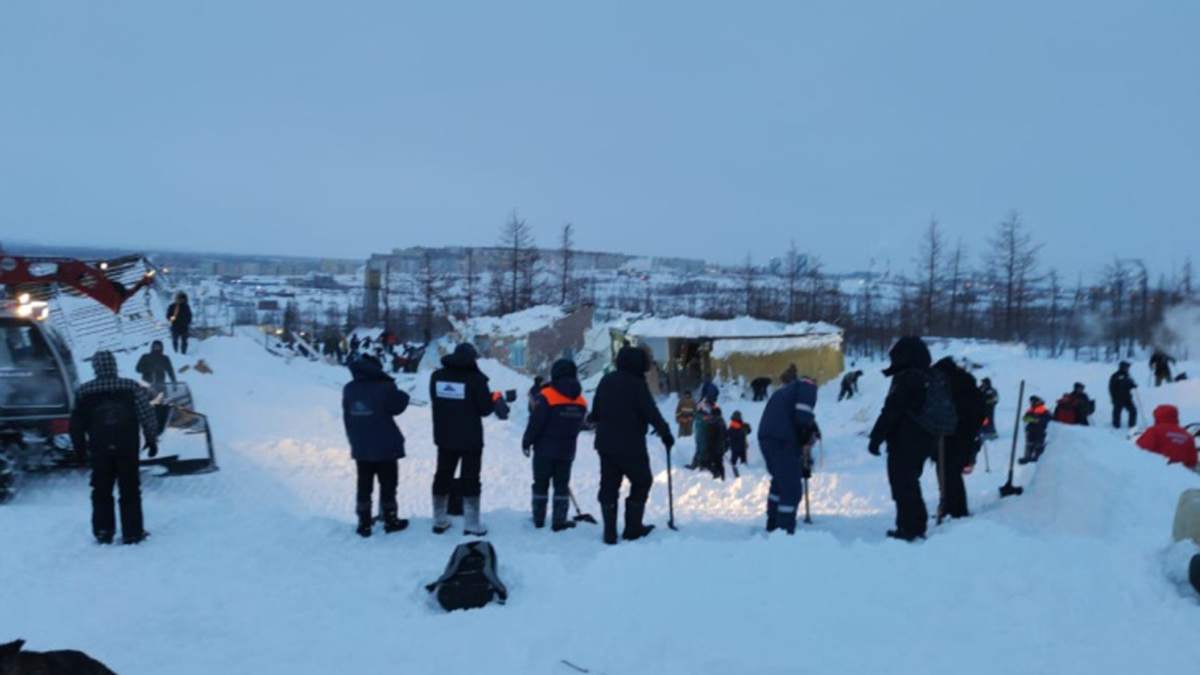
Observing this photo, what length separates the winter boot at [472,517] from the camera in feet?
25.8

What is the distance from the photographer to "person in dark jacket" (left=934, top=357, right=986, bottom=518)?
791 centimetres

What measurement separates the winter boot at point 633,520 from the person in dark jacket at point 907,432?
6.54 ft

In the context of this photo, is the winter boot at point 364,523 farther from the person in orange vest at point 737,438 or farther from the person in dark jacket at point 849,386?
the person in dark jacket at point 849,386

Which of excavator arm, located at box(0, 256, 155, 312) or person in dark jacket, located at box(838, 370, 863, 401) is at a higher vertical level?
excavator arm, located at box(0, 256, 155, 312)

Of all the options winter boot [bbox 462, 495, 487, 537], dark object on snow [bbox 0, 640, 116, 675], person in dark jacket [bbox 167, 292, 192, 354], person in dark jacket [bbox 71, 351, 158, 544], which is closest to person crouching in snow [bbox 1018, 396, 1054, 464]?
winter boot [bbox 462, 495, 487, 537]

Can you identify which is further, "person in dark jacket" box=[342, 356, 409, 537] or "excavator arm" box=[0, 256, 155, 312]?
"excavator arm" box=[0, 256, 155, 312]

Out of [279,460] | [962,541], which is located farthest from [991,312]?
[962,541]

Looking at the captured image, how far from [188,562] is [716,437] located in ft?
38.1

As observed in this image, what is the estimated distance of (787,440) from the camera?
802 centimetres

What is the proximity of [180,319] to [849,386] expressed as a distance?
19229 mm

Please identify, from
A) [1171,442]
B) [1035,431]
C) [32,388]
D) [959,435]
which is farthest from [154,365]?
[1035,431]

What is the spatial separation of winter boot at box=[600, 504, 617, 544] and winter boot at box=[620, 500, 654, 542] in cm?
13

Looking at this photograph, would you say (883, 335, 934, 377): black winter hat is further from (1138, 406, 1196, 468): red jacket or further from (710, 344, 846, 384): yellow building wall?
(710, 344, 846, 384): yellow building wall

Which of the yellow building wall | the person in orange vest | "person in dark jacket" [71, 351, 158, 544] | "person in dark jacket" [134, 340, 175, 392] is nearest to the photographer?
"person in dark jacket" [71, 351, 158, 544]
